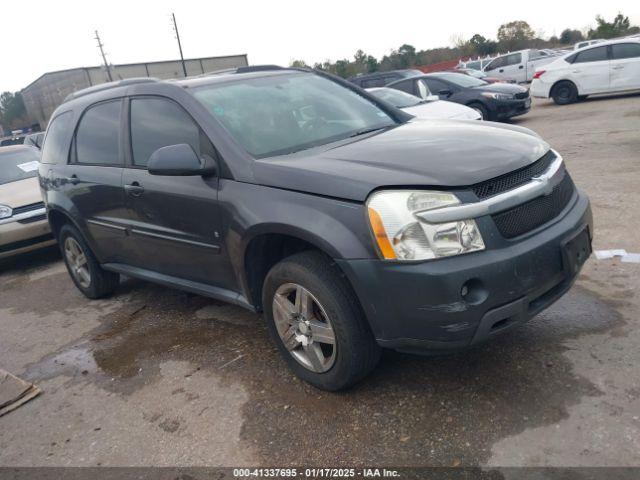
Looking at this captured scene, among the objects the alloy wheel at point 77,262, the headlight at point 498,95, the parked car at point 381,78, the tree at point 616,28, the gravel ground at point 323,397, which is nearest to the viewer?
the gravel ground at point 323,397

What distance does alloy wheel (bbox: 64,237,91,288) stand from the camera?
5.22 meters

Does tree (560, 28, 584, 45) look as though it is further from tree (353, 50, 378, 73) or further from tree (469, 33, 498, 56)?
tree (353, 50, 378, 73)

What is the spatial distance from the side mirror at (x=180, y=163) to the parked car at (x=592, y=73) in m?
13.7

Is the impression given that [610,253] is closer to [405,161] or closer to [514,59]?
[405,161]

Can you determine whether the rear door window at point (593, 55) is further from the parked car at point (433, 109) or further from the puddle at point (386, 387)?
the puddle at point (386, 387)

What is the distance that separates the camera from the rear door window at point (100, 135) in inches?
167

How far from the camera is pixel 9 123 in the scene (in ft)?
267

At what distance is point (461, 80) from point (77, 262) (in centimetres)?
1028

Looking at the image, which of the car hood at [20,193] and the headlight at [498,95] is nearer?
the car hood at [20,193]

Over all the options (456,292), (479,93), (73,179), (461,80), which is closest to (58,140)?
(73,179)

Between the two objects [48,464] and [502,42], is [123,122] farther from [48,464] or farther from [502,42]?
[502,42]

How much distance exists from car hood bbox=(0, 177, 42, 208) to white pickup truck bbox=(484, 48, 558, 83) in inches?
835

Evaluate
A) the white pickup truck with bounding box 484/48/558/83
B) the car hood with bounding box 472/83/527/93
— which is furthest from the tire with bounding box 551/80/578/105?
the white pickup truck with bounding box 484/48/558/83

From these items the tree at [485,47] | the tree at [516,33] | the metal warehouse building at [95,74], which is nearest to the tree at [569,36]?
the tree at [516,33]
